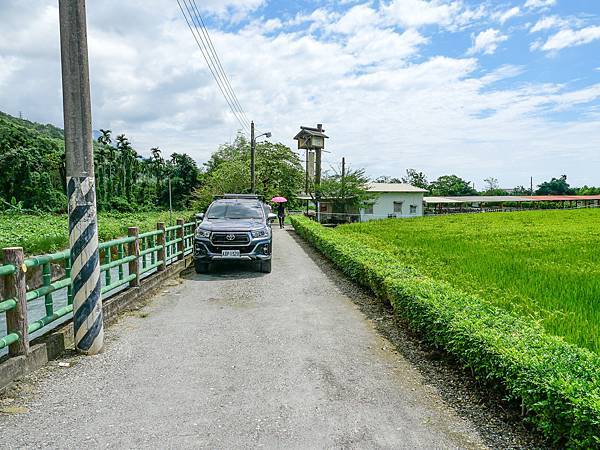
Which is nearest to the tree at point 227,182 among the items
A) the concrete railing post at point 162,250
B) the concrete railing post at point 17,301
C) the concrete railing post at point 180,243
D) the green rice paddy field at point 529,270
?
the green rice paddy field at point 529,270

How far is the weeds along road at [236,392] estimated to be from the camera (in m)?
3.35

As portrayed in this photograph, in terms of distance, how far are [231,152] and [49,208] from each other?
2218cm

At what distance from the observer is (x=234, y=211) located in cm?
1202

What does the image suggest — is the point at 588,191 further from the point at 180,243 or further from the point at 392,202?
the point at 180,243

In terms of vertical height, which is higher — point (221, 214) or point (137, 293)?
point (221, 214)

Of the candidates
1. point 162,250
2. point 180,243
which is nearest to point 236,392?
point 162,250

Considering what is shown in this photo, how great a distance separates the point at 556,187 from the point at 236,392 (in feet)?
296

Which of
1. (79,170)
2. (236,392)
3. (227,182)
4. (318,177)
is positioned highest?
(318,177)

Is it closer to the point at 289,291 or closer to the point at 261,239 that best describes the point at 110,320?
the point at 289,291

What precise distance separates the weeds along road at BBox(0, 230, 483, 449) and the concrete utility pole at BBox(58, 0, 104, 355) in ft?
1.57

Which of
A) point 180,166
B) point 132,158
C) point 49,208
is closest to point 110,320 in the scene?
point 49,208

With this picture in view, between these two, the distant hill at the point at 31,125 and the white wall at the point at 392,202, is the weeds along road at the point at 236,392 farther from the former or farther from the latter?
the distant hill at the point at 31,125

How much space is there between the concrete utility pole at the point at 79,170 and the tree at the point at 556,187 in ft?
293

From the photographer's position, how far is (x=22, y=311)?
14.5 feet
